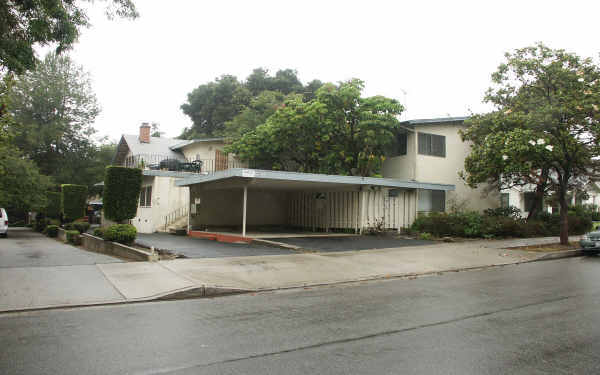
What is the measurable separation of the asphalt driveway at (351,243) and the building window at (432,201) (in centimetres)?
406

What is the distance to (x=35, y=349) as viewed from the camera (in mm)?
4562

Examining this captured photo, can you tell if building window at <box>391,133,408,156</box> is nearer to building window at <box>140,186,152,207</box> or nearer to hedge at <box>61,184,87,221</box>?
building window at <box>140,186,152,207</box>

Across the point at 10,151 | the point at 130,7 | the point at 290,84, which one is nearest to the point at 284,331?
the point at 130,7

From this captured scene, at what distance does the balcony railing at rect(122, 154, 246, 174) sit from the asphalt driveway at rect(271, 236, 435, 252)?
1130cm

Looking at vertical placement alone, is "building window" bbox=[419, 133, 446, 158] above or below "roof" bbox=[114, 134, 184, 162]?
below

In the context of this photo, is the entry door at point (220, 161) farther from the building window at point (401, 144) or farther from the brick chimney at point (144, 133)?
the building window at point (401, 144)

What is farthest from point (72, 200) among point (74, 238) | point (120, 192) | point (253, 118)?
point (120, 192)

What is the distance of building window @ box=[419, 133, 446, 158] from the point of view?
873 inches

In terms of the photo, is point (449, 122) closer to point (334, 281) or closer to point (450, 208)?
point (450, 208)

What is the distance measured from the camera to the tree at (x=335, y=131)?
2155cm

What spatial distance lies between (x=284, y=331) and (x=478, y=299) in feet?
12.8

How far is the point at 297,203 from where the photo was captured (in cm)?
2425

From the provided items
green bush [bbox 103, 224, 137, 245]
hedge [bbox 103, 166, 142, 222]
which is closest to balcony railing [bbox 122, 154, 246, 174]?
hedge [bbox 103, 166, 142, 222]

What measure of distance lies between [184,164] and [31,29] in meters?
16.4
